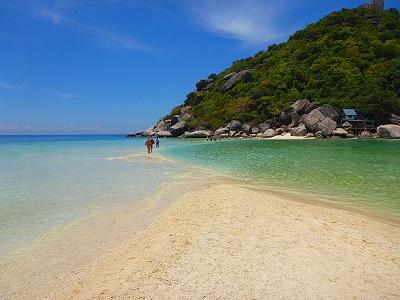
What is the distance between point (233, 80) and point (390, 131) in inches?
1854

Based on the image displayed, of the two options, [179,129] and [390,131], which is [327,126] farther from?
[179,129]

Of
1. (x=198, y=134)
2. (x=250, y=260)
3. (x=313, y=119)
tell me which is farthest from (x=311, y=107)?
(x=250, y=260)

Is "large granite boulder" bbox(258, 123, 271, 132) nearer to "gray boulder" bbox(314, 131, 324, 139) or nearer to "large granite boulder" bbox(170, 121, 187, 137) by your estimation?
"gray boulder" bbox(314, 131, 324, 139)

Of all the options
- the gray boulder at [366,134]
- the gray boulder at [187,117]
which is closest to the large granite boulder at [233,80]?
the gray boulder at [187,117]

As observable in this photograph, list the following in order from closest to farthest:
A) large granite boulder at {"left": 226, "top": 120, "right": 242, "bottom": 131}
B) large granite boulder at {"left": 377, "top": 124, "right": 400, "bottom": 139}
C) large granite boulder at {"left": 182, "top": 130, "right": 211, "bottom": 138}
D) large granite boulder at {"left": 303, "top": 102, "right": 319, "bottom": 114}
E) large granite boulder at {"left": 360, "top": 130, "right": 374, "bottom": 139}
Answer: large granite boulder at {"left": 377, "top": 124, "right": 400, "bottom": 139}, large granite boulder at {"left": 360, "top": 130, "right": 374, "bottom": 139}, large granite boulder at {"left": 303, "top": 102, "right": 319, "bottom": 114}, large granite boulder at {"left": 226, "top": 120, "right": 242, "bottom": 131}, large granite boulder at {"left": 182, "top": 130, "right": 211, "bottom": 138}

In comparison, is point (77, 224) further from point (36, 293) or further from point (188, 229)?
point (36, 293)

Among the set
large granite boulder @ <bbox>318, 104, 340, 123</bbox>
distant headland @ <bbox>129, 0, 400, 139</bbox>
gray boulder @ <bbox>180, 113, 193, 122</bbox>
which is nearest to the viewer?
large granite boulder @ <bbox>318, 104, 340, 123</bbox>

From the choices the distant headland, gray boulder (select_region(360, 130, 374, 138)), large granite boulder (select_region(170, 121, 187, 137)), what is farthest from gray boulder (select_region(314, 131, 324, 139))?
large granite boulder (select_region(170, 121, 187, 137))

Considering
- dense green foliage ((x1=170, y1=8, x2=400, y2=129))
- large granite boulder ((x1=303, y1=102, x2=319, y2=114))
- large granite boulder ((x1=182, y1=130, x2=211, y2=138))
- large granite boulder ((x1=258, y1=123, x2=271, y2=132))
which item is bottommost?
large granite boulder ((x1=182, y1=130, x2=211, y2=138))

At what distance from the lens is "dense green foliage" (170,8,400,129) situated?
6231 centimetres

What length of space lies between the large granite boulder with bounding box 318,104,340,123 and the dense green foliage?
465 centimetres

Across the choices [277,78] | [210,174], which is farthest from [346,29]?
[210,174]

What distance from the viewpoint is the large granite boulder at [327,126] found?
51141 millimetres

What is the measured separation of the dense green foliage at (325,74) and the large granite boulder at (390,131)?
908cm
